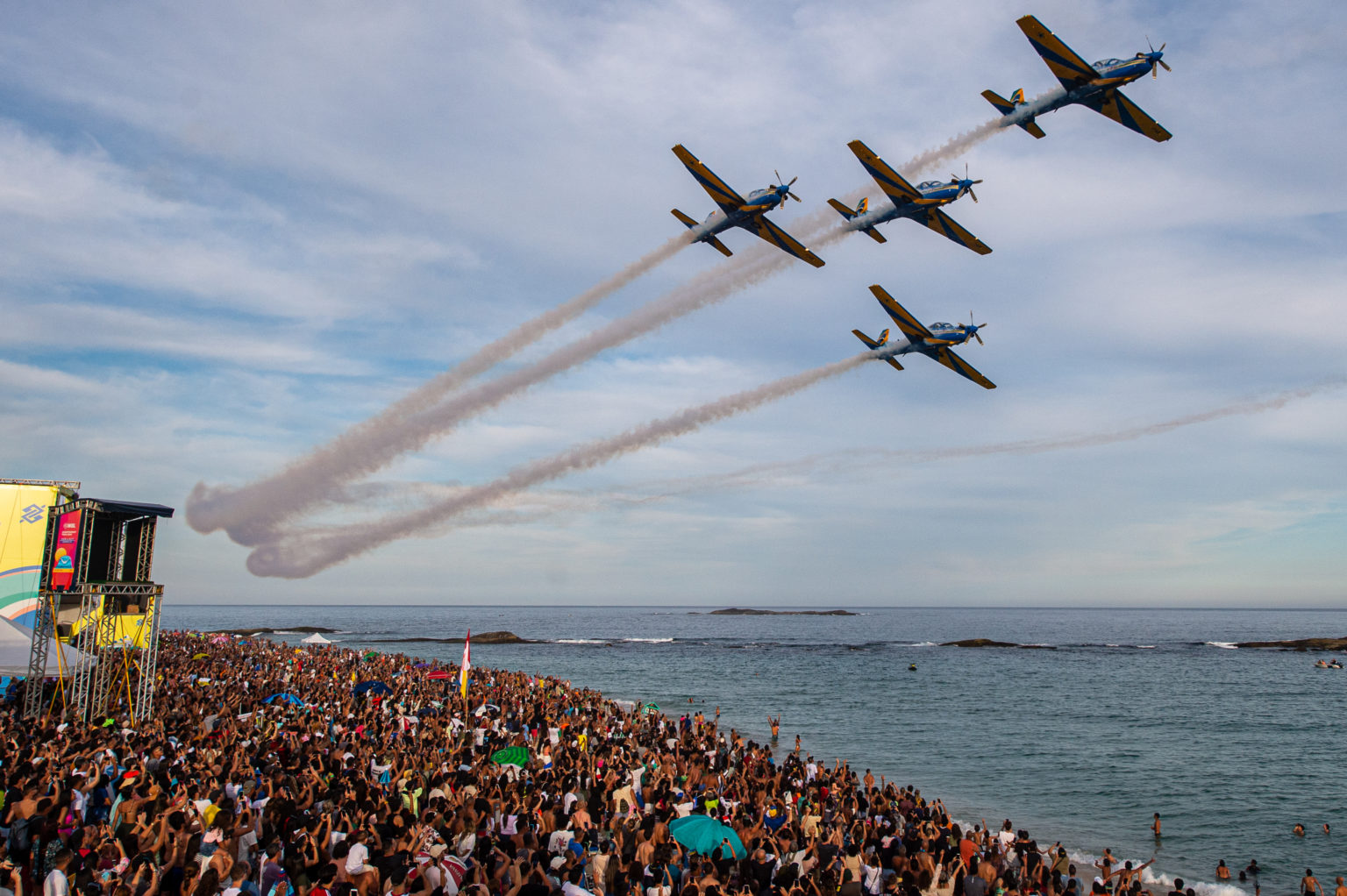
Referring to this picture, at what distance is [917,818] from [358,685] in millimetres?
19850

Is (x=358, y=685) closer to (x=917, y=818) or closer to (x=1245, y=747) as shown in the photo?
(x=917, y=818)

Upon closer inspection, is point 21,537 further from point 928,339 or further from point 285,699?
point 928,339

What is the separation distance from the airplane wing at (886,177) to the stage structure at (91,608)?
1222 inches

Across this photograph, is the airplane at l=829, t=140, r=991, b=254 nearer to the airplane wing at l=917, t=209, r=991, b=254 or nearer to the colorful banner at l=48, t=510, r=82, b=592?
the airplane wing at l=917, t=209, r=991, b=254

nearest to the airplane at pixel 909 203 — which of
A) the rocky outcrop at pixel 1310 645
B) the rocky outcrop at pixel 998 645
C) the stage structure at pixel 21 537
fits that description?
the stage structure at pixel 21 537

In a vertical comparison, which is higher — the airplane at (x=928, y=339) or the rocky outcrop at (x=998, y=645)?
the airplane at (x=928, y=339)

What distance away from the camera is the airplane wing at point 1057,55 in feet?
Result: 96.4

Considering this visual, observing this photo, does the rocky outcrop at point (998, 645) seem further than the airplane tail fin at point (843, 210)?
Yes

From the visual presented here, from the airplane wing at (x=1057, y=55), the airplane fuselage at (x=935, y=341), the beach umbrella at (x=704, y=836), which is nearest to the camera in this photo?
the beach umbrella at (x=704, y=836)

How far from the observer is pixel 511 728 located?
2323cm

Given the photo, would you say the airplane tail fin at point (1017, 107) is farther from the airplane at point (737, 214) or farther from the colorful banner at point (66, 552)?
the colorful banner at point (66, 552)

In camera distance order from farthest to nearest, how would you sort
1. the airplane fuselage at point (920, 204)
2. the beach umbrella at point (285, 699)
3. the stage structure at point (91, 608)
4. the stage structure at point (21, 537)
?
the airplane fuselage at point (920, 204) → the stage structure at point (21, 537) → the beach umbrella at point (285, 699) → the stage structure at point (91, 608)

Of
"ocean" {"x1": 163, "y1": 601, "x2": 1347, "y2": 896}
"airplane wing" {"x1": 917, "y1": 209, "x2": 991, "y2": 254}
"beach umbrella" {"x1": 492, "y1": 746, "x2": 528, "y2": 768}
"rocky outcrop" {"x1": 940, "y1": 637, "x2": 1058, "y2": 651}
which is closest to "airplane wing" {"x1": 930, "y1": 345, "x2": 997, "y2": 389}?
"airplane wing" {"x1": 917, "y1": 209, "x2": 991, "y2": 254}

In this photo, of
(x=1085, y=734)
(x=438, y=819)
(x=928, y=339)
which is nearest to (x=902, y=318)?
(x=928, y=339)
